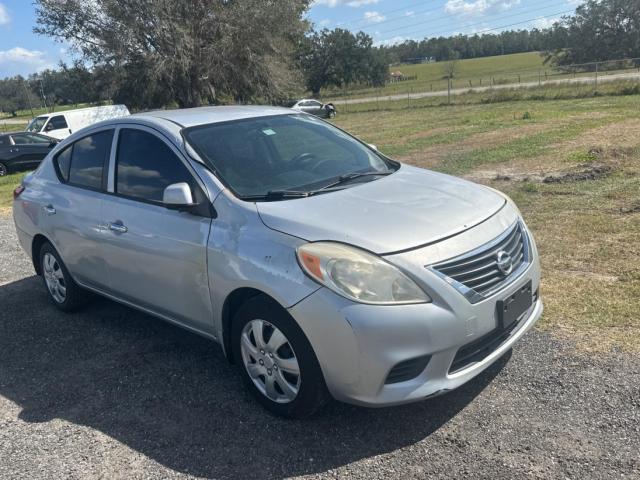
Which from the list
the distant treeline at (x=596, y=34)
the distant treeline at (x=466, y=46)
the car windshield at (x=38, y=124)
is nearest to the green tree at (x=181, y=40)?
the car windshield at (x=38, y=124)

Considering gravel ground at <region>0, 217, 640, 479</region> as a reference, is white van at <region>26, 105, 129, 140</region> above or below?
above

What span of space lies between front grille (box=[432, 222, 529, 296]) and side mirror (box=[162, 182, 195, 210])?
1.56 m

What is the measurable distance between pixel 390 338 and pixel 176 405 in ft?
5.20

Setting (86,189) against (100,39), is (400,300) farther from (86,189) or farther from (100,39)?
(100,39)

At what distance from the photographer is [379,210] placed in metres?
3.42

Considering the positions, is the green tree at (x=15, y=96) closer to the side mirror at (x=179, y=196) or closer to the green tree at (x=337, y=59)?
the green tree at (x=337, y=59)

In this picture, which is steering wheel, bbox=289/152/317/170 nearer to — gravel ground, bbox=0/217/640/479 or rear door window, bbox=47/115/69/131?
gravel ground, bbox=0/217/640/479

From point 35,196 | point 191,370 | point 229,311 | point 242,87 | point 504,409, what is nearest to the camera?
point 504,409

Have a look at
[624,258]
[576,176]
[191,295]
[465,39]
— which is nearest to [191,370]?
[191,295]

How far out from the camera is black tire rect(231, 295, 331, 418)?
10.3ft

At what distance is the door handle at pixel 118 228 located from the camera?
4241 millimetres

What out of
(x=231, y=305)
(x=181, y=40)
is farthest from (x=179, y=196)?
(x=181, y=40)

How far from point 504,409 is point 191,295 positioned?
2006mm

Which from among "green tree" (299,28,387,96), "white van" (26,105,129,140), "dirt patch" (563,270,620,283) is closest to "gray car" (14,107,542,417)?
"dirt patch" (563,270,620,283)
